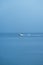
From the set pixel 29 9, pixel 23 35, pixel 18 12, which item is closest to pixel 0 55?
pixel 23 35

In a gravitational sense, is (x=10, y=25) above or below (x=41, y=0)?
below

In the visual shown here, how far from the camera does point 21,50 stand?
1.49 m

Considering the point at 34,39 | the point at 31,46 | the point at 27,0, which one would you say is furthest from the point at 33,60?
the point at 27,0

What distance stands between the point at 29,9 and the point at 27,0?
13 cm

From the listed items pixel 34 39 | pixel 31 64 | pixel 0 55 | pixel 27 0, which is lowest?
pixel 31 64

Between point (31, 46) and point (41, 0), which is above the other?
point (41, 0)

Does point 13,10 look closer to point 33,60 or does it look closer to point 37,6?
point 37,6

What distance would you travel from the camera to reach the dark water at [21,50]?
4.80 ft

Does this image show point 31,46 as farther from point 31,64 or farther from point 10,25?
point 10,25

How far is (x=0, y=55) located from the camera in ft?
4.87

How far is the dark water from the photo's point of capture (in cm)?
146

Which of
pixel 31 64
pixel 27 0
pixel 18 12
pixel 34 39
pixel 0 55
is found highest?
pixel 27 0

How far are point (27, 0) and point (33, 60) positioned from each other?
0.85m

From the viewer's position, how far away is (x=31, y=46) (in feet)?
4.89
